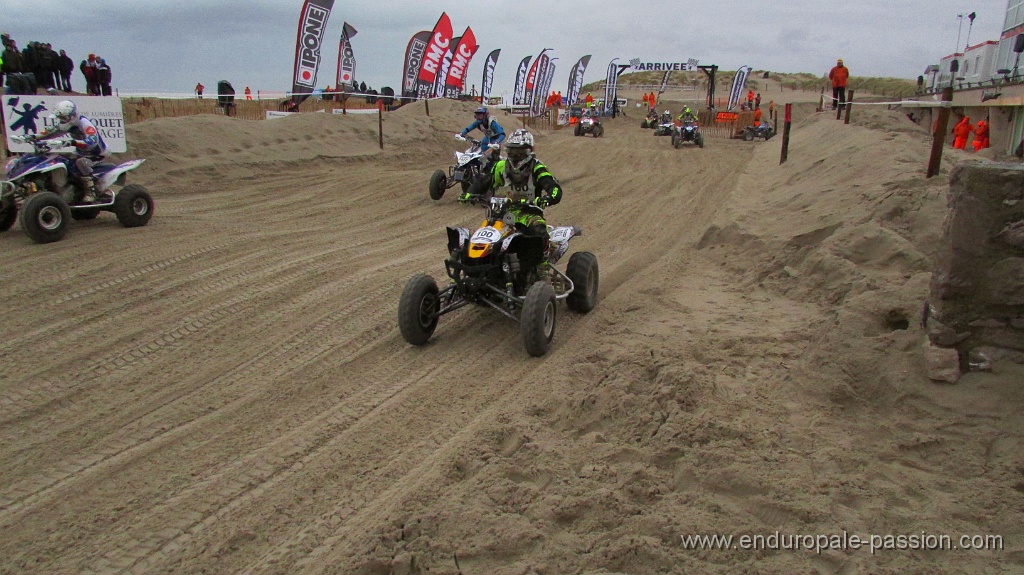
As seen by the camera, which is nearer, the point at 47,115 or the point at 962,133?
the point at 47,115

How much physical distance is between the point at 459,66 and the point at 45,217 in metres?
20.1

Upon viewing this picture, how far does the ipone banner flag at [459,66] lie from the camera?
84.8 feet

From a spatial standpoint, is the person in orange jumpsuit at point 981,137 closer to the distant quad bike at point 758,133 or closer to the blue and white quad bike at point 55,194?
the distant quad bike at point 758,133

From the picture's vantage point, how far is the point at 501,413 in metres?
4.02

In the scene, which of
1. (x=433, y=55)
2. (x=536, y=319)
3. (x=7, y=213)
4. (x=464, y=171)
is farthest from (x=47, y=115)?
(x=433, y=55)

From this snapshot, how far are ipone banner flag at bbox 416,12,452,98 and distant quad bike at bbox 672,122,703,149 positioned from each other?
9.12 meters

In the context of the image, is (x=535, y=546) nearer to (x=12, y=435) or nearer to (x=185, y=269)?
(x=12, y=435)

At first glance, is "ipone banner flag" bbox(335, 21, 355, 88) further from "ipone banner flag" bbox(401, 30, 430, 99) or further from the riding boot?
the riding boot

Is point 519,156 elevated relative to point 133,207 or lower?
elevated

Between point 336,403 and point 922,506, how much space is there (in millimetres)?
3367

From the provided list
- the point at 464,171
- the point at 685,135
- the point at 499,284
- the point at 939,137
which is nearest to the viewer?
the point at 499,284

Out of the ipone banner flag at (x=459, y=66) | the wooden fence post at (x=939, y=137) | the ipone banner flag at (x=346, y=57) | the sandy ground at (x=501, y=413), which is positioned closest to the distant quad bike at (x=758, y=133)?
the ipone banner flag at (x=459, y=66)

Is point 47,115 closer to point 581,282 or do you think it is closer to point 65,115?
point 65,115

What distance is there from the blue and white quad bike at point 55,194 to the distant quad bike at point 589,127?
19.9 m
